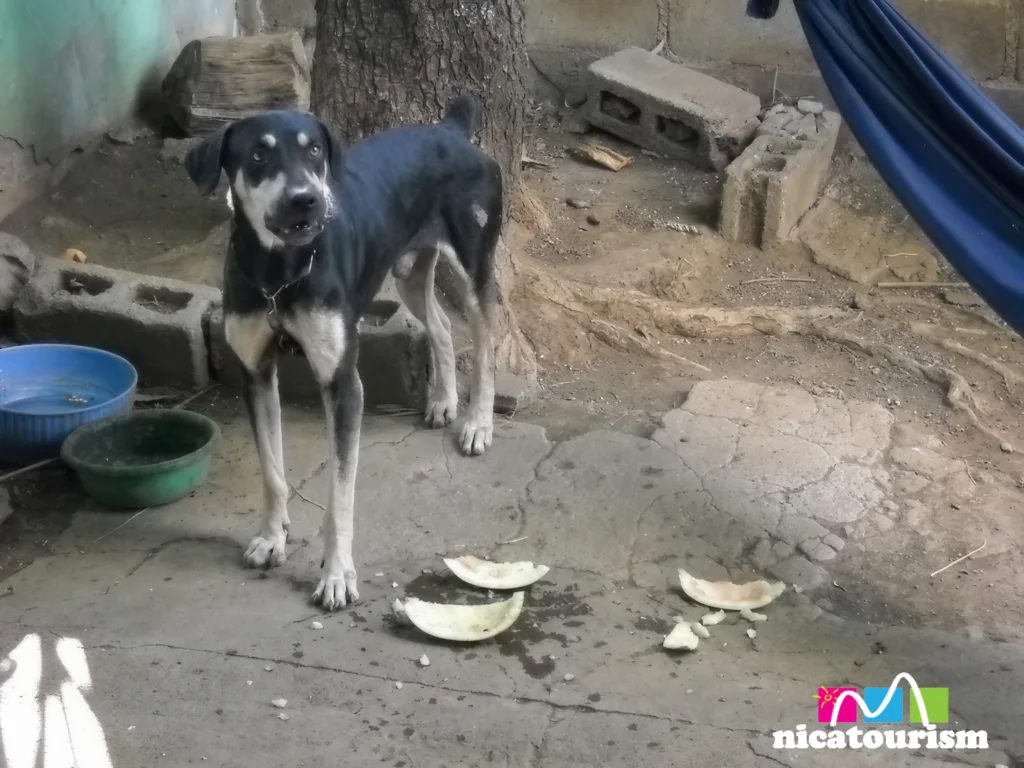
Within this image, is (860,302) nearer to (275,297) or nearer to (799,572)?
(799,572)

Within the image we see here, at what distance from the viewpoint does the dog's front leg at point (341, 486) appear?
11.6ft

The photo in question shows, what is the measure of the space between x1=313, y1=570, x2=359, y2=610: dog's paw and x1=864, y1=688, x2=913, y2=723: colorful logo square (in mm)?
1524

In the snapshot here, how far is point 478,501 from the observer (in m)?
4.20

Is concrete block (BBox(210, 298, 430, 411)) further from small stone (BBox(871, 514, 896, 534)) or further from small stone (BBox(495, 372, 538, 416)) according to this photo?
small stone (BBox(871, 514, 896, 534))

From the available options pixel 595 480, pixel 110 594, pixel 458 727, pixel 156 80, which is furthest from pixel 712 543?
pixel 156 80

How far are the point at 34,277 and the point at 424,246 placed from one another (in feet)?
6.15

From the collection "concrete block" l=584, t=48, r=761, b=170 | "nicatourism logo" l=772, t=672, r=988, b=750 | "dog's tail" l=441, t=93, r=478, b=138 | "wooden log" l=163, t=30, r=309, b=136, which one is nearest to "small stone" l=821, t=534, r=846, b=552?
"nicatourism logo" l=772, t=672, r=988, b=750

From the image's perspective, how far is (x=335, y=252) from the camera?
347cm

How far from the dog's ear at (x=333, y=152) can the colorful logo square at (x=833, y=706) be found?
2077 mm

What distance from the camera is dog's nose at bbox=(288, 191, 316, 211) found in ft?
10.1

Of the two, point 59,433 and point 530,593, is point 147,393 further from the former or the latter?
point 530,593

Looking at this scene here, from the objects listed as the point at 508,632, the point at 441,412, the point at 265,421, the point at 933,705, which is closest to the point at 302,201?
the point at 265,421

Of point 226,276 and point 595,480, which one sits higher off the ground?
point 226,276

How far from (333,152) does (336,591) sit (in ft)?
4.46
